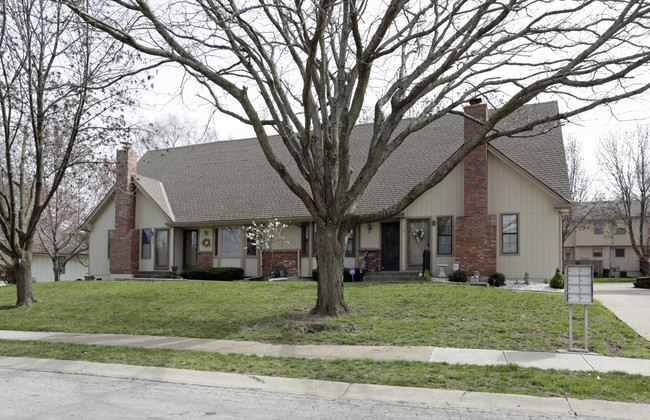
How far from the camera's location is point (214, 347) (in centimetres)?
1031

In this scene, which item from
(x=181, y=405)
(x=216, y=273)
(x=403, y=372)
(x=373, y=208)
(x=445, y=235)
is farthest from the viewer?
(x=216, y=273)

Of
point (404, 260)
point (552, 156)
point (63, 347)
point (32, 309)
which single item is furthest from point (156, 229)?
point (552, 156)

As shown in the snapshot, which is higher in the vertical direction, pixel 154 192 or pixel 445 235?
pixel 154 192

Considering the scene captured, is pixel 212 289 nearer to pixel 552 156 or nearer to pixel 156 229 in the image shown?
pixel 156 229

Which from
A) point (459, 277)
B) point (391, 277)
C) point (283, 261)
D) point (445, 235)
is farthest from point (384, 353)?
point (283, 261)

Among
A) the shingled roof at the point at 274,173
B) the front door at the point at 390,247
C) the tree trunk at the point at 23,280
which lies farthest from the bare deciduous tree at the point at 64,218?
the front door at the point at 390,247

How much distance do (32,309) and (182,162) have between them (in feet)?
50.5

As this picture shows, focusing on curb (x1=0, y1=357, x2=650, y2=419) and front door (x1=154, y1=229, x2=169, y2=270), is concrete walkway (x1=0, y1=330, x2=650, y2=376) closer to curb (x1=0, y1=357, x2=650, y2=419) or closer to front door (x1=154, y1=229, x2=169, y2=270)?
curb (x1=0, y1=357, x2=650, y2=419)

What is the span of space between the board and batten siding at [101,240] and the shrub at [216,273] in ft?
19.2

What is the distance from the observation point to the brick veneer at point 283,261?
930 inches

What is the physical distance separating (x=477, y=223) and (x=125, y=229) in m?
16.7

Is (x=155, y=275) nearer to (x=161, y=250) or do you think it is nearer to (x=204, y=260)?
(x=161, y=250)

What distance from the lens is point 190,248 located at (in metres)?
26.6

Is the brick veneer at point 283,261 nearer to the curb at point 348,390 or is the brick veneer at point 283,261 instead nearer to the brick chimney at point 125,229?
the brick chimney at point 125,229
